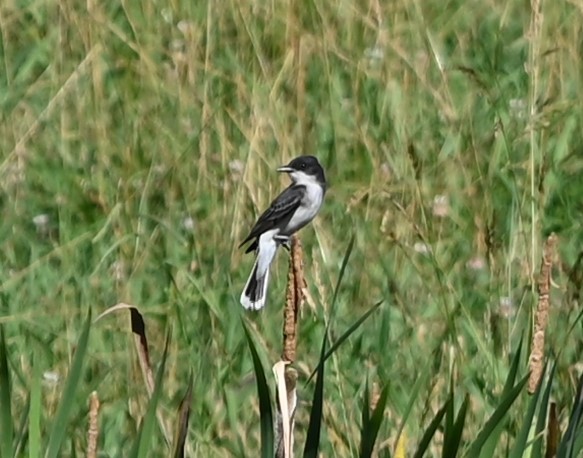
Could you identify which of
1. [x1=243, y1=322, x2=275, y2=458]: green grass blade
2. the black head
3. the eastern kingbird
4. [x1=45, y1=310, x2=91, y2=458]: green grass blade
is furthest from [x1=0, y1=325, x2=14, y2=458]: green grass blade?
the black head

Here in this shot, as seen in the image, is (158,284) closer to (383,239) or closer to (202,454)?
(383,239)

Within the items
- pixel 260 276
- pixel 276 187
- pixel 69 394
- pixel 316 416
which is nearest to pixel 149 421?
pixel 69 394

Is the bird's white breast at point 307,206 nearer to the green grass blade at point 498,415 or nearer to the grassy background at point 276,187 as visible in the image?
the grassy background at point 276,187

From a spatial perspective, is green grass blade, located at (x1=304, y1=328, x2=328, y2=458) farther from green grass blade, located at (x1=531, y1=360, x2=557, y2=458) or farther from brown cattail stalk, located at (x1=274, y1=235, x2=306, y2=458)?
green grass blade, located at (x1=531, y1=360, x2=557, y2=458)

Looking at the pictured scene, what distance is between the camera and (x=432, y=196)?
166 inches

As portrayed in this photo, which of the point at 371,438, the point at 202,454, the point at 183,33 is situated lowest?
the point at 202,454

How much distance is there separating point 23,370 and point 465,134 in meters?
1.55

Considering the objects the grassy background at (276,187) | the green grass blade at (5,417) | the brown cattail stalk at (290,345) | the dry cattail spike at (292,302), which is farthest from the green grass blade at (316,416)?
the grassy background at (276,187)

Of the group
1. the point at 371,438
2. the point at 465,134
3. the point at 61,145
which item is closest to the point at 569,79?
the point at 465,134

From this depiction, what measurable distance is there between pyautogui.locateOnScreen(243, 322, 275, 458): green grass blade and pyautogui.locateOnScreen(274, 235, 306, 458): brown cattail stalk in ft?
0.04

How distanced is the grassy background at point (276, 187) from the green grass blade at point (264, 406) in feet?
2.72

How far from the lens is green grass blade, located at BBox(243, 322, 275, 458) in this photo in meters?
1.89

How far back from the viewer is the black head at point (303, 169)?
12.4ft

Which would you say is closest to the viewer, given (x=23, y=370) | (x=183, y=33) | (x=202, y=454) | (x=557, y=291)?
(x=202, y=454)
